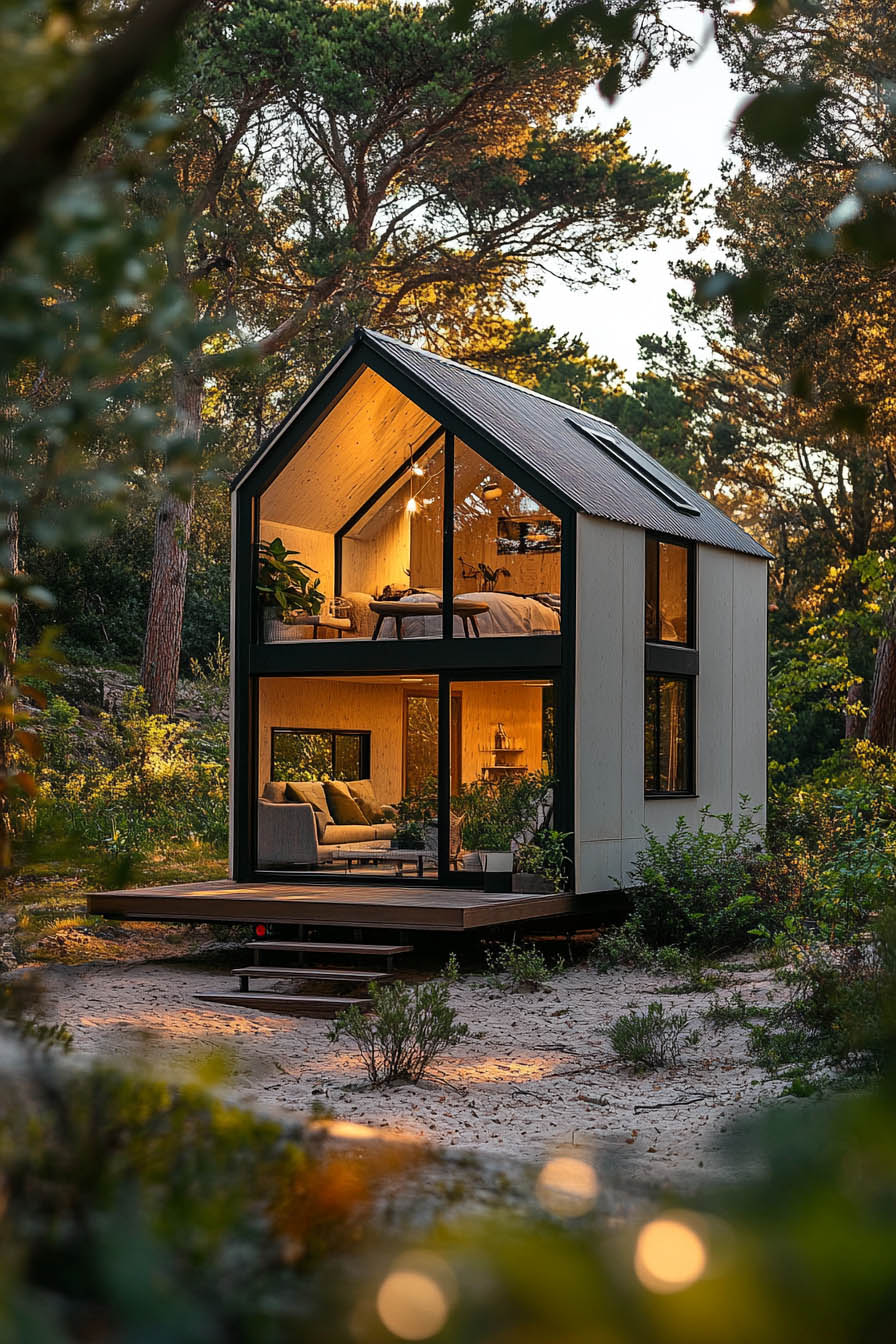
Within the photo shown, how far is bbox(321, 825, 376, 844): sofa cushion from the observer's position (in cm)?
1486

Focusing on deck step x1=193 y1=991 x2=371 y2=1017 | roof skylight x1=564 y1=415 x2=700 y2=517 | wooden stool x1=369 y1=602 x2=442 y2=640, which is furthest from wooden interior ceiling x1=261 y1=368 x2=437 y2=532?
deck step x1=193 y1=991 x2=371 y2=1017

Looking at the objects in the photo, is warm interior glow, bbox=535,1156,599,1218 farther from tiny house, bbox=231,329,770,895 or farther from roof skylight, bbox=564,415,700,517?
roof skylight, bbox=564,415,700,517

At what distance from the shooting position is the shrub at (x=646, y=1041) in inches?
344

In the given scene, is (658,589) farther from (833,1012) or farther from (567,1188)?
(567,1188)

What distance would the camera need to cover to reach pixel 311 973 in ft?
36.6

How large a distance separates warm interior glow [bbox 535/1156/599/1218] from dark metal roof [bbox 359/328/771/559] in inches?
453

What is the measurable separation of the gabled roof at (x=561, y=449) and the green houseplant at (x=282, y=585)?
0.87 meters

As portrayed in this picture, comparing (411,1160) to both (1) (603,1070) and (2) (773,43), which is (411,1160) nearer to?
(2) (773,43)

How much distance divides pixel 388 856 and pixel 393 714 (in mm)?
4290

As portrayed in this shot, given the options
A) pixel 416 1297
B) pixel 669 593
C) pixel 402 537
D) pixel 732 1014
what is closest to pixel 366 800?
pixel 402 537

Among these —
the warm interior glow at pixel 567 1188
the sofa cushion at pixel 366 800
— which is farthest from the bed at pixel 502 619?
the warm interior glow at pixel 567 1188

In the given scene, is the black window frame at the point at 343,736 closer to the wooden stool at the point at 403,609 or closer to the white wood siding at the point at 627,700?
the wooden stool at the point at 403,609

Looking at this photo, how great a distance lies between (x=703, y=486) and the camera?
31469 mm

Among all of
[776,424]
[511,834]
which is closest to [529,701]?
[511,834]
